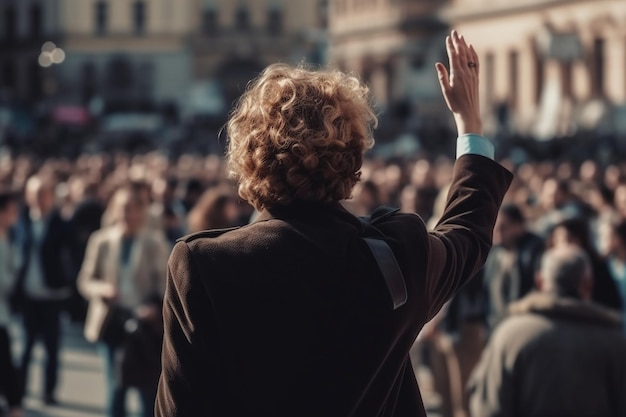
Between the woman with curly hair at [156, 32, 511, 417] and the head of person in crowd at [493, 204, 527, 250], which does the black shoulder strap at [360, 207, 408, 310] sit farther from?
the head of person in crowd at [493, 204, 527, 250]

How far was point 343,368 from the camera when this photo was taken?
332 cm

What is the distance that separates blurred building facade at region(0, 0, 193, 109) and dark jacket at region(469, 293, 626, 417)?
83.5 metres

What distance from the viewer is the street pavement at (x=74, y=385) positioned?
1159 centimetres

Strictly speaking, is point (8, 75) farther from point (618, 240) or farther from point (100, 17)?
point (618, 240)

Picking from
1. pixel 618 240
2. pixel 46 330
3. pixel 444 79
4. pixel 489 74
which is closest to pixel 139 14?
pixel 489 74

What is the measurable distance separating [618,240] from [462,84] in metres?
5.84

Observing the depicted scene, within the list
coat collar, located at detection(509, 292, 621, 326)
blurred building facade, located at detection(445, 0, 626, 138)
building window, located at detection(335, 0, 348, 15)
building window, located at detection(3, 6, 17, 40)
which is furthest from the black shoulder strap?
building window, located at detection(3, 6, 17, 40)

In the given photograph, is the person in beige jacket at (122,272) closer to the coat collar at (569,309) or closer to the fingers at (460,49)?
the coat collar at (569,309)

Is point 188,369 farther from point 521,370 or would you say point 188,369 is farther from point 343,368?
point 521,370

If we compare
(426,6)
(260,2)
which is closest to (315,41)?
(260,2)

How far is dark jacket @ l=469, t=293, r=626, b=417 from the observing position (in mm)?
6070

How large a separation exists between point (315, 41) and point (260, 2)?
511 cm

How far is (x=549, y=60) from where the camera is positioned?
5344 centimetres

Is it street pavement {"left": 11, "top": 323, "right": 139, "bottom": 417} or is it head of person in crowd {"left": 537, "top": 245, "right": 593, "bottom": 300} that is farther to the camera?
street pavement {"left": 11, "top": 323, "right": 139, "bottom": 417}
